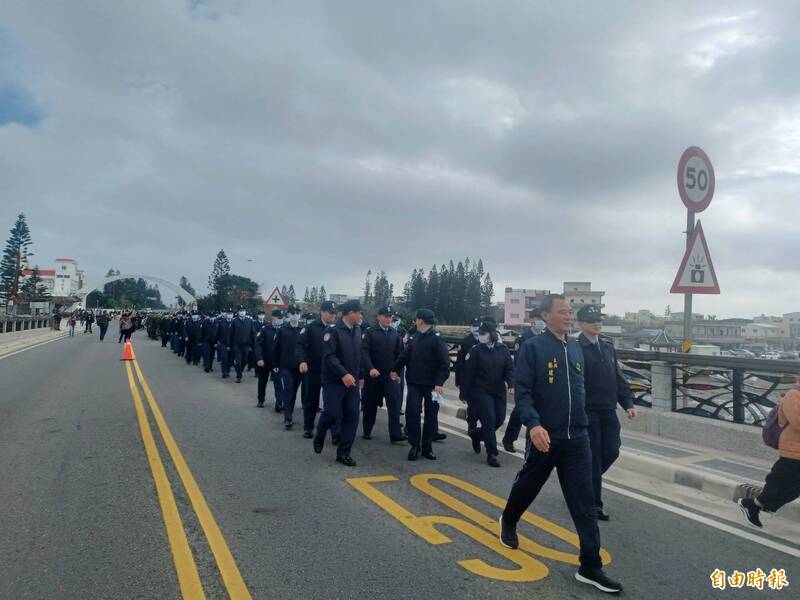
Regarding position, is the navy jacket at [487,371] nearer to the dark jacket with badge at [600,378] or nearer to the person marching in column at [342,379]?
the person marching in column at [342,379]

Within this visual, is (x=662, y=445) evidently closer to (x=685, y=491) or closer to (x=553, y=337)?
(x=685, y=491)

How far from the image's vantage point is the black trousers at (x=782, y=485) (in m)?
4.88

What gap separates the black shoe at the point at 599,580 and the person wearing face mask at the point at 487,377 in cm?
355

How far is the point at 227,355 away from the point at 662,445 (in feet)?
38.5

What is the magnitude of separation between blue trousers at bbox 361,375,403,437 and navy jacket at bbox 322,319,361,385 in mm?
1228

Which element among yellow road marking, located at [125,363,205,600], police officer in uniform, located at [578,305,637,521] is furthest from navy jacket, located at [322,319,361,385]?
police officer in uniform, located at [578,305,637,521]

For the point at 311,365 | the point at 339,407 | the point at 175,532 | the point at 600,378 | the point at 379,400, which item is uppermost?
the point at 600,378

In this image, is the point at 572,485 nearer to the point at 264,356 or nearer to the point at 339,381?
the point at 339,381

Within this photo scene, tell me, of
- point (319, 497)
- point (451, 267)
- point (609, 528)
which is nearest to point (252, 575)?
point (319, 497)

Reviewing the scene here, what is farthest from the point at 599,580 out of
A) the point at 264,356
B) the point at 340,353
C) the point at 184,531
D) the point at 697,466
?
the point at 264,356

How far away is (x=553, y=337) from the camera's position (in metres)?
4.42

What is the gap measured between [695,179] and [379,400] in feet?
18.6

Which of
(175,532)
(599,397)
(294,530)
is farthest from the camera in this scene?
(599,397)

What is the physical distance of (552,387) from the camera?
4.30 m
